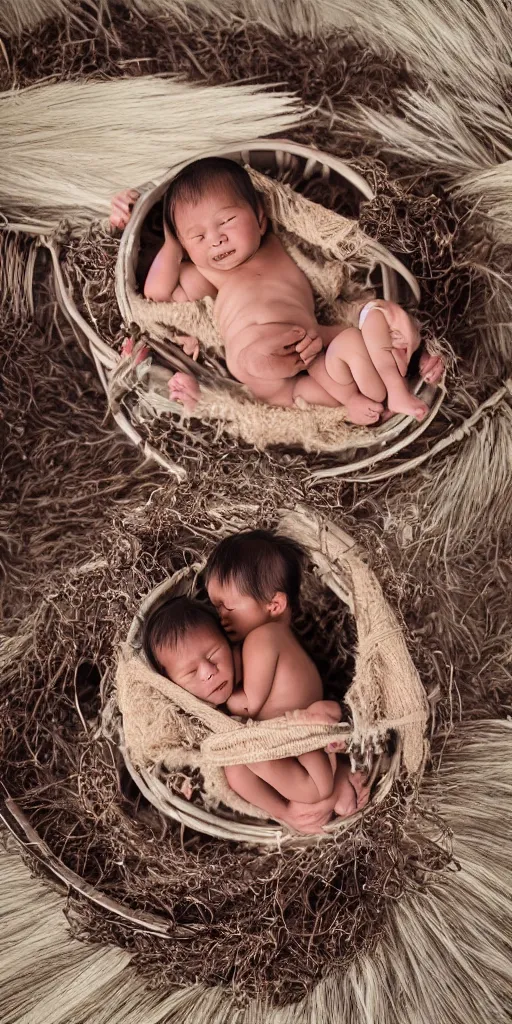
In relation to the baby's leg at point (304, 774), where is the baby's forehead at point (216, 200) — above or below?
above

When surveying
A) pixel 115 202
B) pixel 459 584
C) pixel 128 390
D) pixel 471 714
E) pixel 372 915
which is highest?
pixel 115 202

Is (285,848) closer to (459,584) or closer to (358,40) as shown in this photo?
(459,584)

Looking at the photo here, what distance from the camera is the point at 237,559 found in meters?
1.17

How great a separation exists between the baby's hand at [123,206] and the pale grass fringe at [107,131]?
21mm

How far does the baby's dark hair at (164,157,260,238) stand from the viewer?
112 centimetres

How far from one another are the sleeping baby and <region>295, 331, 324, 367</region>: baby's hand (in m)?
0.25

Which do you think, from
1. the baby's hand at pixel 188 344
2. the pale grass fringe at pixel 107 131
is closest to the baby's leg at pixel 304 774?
the baby's hand at pixel 188 344

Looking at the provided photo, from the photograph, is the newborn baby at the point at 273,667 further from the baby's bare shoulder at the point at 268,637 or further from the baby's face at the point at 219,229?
the baby's face at the point at 219,229

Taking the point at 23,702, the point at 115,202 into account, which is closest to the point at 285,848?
the point at 23,702

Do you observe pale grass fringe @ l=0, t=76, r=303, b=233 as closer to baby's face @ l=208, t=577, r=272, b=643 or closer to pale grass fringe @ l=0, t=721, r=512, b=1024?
baby's face @ l=208, t=577, r=272, b=643

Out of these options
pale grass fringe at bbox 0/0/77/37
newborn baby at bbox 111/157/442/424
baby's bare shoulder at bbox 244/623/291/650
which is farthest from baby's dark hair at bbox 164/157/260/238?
baby's bare shoulder at bbox 244/623/291/650

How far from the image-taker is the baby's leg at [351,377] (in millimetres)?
1135

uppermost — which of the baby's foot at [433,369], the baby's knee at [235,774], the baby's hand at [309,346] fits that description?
the baby's hand at [309,346]

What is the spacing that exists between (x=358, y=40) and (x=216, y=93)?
0.20 metres
